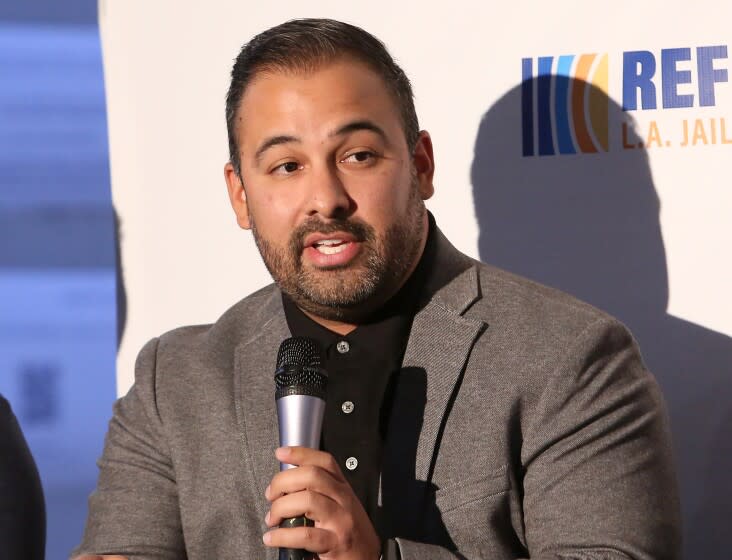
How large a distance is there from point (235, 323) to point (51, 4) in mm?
1062

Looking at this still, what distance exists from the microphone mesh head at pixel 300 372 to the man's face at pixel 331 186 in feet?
1.32

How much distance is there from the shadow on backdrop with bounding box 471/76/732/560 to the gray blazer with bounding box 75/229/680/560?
1.17ft

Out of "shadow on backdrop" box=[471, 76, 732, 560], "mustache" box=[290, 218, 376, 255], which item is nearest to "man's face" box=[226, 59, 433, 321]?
"mustache" box=[290, 218, 376, 255]

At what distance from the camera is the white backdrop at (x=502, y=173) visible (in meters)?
2.41

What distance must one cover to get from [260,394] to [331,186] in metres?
0.43

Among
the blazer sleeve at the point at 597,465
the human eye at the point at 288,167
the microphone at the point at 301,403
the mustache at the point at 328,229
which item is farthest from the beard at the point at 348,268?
the microphone at the point at 301,403

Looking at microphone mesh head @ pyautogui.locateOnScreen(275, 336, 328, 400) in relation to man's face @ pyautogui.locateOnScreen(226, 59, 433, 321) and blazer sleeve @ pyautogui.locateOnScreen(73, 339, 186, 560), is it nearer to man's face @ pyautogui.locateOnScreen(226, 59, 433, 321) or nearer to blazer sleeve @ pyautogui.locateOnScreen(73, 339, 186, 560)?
man's face @ pyautogui.locateOnScreen(226, 59, 433, 321)

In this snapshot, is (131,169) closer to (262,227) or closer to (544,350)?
(262,227)

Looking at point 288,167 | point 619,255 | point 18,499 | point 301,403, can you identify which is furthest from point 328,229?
point 18,499

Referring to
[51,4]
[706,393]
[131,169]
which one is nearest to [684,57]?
[706,393]

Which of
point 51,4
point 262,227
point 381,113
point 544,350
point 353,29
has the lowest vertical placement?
point 544,350

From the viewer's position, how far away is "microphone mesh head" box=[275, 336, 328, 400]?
5.11ft

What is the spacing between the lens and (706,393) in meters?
2.41

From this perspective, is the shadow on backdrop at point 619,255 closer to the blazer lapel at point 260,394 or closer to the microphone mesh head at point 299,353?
the blazer lapel at point 260,394
